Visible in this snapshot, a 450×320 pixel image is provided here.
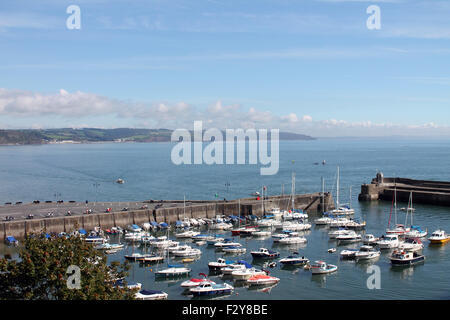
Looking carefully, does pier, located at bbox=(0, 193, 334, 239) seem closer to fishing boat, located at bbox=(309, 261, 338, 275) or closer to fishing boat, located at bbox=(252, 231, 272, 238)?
fishing boat, located at bbox=(252, 231, 272, 238)

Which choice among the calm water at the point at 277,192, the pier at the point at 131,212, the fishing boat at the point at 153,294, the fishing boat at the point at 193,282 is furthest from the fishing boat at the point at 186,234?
the fishing boat at the point at 153,294

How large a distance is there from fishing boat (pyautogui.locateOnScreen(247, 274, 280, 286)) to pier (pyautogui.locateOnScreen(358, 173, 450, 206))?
128 ft

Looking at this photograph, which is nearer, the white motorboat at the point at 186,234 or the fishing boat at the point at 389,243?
the fishing boat at the point at 389,243

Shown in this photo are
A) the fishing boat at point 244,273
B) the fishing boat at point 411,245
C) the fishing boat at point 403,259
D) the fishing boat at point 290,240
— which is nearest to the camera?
the fishing boat at point 244,273

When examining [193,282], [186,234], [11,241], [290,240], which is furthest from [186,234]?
[193,282]

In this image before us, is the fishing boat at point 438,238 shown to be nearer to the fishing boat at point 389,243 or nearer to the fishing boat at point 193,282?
the fishing boat at point 389,243

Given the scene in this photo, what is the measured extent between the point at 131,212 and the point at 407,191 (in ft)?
131

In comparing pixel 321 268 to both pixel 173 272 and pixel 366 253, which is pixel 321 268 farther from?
pixel 173 272

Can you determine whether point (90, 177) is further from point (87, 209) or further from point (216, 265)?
point (216, 265)

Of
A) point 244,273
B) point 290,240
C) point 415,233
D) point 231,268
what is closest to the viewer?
point 244,273

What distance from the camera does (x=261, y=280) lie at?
100ft

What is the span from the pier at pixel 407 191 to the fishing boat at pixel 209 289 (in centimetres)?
4198

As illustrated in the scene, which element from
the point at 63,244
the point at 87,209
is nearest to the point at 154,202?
the point at 87,209

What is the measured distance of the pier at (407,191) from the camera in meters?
64.6
